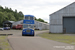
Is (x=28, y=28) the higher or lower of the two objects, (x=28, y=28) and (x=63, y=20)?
the lower

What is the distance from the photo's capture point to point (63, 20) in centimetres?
4166

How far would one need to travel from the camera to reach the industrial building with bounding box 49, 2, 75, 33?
40.7 m

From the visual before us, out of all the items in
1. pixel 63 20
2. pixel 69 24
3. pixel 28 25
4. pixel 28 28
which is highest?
pixel 63 20

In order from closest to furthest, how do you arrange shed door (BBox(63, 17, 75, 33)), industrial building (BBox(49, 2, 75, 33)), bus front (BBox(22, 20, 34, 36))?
bus front (BBox(22, 20, 34, 36))
industrial building (BBox(49, 2, 75, 33))
shed door (BBox(63, 17, 75, 33))

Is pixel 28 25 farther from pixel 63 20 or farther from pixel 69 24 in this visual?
pixel 69 24

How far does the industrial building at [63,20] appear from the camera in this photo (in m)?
40.7

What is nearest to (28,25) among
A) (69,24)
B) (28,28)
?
(28,28)

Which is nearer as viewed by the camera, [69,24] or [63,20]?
[69,24]

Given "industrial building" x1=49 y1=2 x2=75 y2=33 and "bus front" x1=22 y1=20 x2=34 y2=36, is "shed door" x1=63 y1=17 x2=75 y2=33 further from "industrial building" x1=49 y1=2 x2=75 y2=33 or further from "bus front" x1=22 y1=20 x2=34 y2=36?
"bus front" x1=22 y1=20 x2=34 y2=36

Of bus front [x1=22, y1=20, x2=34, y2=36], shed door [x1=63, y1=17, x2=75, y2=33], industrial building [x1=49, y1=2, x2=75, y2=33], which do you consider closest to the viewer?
bus front [x1=22, y1=20, x2=34, y2=36]

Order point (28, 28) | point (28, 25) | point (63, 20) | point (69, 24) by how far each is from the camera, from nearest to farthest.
→ point (28, 28), point (28, 25), point (69, 24), point (63, 20)

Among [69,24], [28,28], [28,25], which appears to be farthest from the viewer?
[69,24]

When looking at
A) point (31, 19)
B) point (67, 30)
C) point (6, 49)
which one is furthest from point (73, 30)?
point (6, 49)

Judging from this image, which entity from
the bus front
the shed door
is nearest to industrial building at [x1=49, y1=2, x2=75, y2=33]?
the shed door
